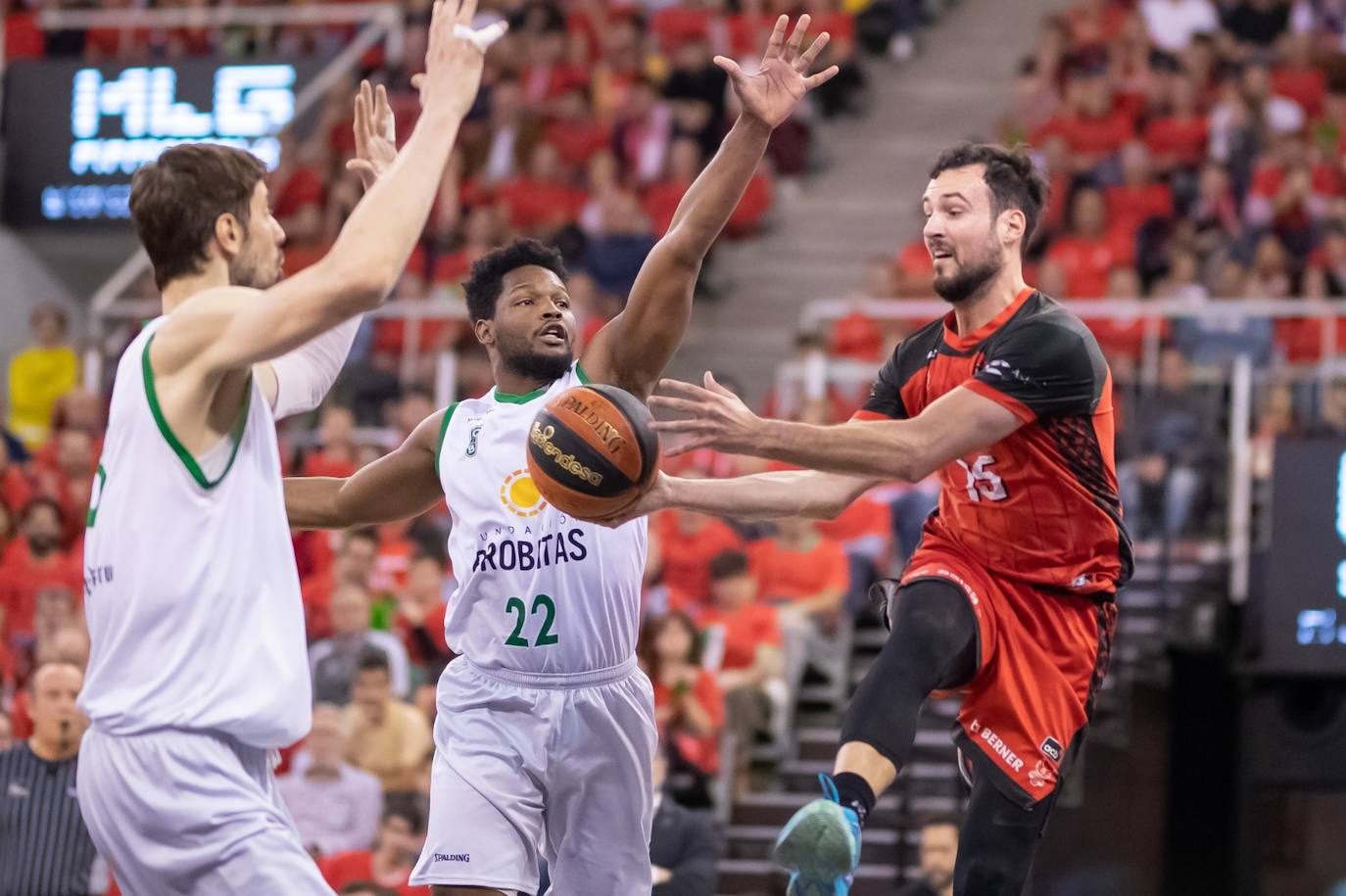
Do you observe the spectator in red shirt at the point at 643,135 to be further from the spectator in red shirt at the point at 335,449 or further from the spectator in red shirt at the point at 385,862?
the spectator in red shirt at the point at 385,862

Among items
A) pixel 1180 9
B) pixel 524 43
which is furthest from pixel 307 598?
pixel 1180 9

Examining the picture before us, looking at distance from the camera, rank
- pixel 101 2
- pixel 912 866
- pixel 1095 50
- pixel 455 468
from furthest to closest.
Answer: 1. pixel 101 2
2. pixel 1095 50
3. pixel 912 866
4. pixel 455 468

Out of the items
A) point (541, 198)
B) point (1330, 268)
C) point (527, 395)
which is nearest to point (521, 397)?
point (527, 395)

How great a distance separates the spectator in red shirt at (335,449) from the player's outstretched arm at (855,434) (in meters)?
7.27

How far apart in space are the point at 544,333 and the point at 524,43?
11.9 metres

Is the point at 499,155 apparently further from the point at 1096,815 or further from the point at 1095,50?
the point at 1096,815

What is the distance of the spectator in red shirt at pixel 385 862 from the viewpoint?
346 inches

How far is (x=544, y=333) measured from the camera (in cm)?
563

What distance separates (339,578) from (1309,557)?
17.3 ft

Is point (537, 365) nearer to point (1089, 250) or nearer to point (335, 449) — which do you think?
point (335, 449)

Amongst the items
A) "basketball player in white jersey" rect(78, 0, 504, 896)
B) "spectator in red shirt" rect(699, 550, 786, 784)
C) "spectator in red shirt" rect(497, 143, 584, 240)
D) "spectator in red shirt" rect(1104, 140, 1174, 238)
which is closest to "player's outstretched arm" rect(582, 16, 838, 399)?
"basketball player in white jersey" rect(78, 0, 504, 896)

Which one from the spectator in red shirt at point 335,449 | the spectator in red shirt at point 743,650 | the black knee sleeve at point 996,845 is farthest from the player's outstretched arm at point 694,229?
the spectator in red shirt at point 335,449

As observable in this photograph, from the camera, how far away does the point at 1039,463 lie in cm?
556

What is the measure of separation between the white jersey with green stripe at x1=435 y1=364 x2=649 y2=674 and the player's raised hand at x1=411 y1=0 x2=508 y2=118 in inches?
57.5
